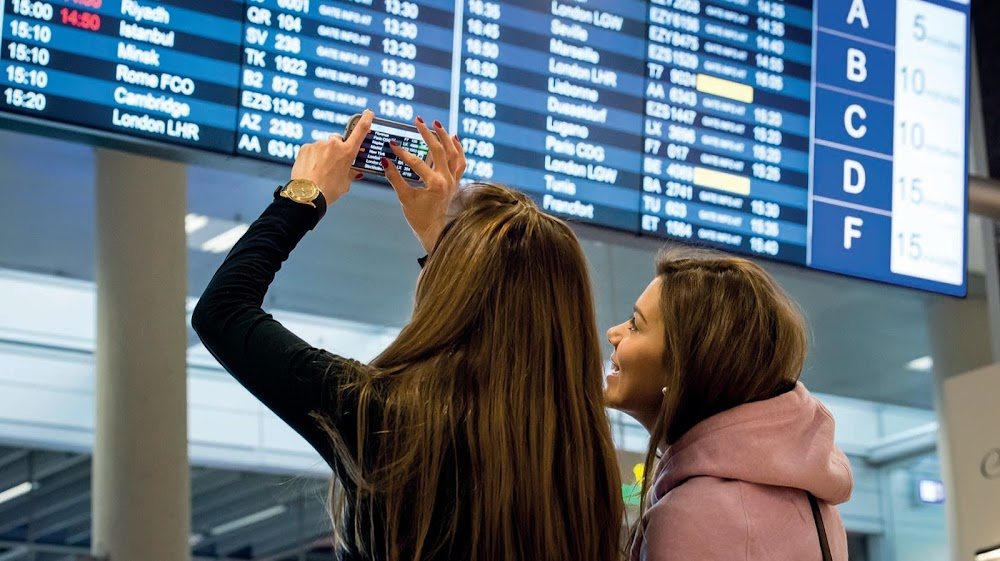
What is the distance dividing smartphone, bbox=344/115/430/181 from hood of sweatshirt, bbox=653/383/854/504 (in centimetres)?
59

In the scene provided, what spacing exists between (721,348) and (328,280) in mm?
7743

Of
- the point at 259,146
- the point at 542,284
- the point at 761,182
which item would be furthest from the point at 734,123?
the point at 542,284

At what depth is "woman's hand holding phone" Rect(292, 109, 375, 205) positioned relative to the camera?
5.77 ft

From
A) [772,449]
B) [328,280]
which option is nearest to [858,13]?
[772,449]

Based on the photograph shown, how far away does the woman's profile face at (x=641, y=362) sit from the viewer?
71.3 inches

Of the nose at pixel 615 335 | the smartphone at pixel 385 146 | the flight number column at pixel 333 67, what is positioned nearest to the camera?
the nose at pixel 615 335

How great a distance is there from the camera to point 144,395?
5277 mm

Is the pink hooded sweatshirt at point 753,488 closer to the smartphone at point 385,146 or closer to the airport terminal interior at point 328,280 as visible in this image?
the airport terminal interior at point 328,280

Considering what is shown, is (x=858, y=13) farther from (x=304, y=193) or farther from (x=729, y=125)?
(x=304, y=193)

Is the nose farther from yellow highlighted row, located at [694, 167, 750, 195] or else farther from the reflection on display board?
yellow highlighted row, located at [694, 167, 750, 195]

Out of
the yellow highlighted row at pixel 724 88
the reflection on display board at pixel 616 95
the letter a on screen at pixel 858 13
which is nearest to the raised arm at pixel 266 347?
the reflection on display board at pixel 616 95

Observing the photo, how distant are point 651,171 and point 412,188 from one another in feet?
7.01

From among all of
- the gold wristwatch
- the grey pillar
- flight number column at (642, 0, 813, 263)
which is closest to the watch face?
the gold wristwatch

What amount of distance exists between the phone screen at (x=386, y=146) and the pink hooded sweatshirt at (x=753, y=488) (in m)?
0.60
